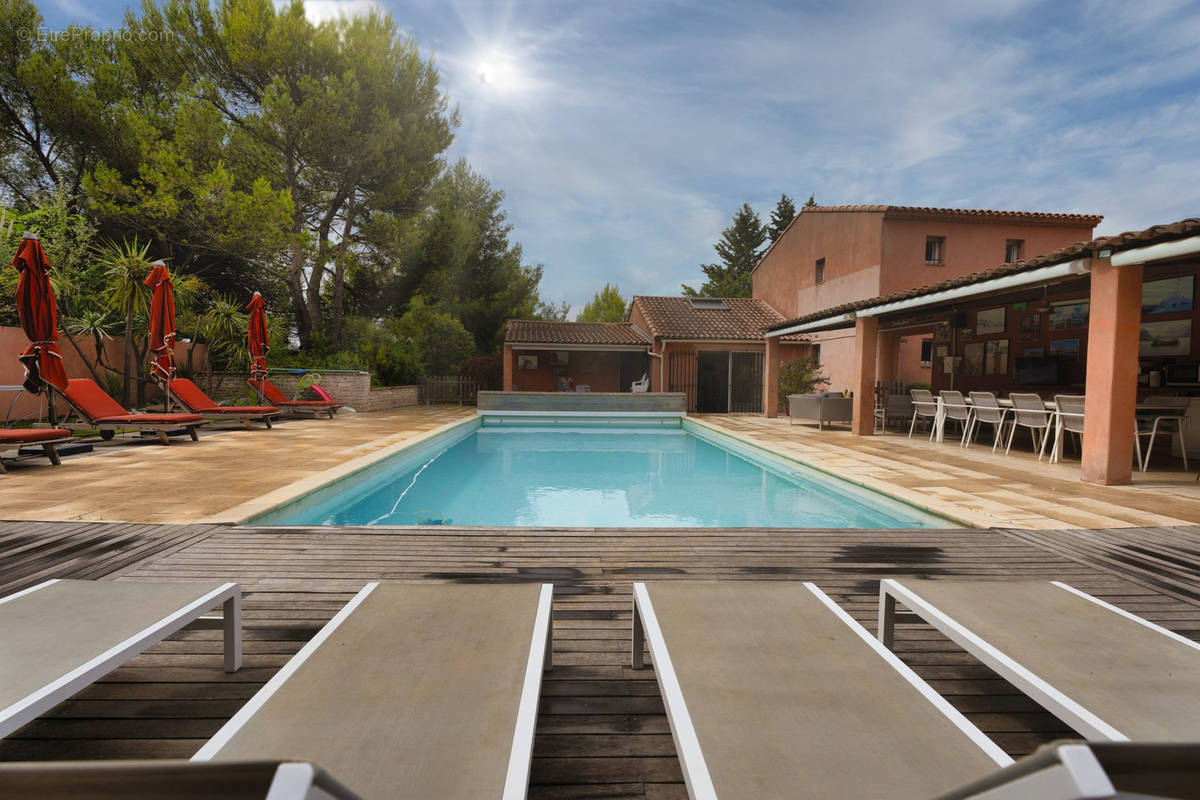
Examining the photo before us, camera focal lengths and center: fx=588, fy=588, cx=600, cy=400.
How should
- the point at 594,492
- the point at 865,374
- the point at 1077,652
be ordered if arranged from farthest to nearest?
the point at 865,374 → the point at 594,492 → the point at 1077,652

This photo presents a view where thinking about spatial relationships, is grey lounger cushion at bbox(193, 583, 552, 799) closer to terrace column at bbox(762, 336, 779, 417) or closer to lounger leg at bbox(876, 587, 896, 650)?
lounger leg at bbox(876, 587, 896, 650)

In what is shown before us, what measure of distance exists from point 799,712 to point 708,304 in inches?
853

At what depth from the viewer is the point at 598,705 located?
6.48 ft

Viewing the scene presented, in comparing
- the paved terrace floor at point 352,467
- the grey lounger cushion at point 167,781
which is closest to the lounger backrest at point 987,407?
the paved terrace floor at point 352,467

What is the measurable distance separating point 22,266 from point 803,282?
18548 millimetres

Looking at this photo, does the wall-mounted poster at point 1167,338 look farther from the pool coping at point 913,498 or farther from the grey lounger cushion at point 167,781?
the grey lounger cushion at point 167,781

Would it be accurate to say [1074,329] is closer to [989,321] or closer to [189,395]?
[989,321]

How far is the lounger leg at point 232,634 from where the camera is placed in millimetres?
2127

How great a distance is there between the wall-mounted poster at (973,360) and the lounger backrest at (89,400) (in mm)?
15608

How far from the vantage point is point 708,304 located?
2234cm

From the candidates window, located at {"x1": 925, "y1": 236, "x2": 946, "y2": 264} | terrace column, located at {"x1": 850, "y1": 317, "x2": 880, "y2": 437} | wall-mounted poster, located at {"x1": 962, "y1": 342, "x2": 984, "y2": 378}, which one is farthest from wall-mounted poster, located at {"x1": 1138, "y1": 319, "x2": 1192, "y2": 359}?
window, located at {"x1": 925, "y1": 236, "x2": 946, "y2": 264}

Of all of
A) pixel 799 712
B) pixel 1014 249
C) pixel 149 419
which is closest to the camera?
pixel 799 712

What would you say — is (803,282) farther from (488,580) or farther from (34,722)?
(34,722)

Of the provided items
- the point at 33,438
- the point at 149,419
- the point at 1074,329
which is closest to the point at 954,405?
the point at 1074,329
